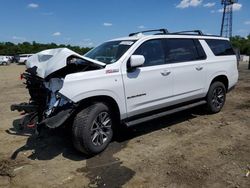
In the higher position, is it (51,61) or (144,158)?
(51,61)

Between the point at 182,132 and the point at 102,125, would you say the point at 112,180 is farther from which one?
the point at 182,132

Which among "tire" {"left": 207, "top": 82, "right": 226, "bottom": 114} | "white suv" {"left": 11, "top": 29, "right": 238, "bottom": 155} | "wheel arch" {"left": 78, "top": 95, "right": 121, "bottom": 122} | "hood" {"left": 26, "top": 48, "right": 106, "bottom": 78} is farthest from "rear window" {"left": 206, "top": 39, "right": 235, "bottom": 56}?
"hood" {"left": 26, "top": 48, "right": 106, "bottom": 78}

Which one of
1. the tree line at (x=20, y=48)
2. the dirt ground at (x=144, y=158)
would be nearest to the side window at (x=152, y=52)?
the dirt ground at (x=144, y=158)

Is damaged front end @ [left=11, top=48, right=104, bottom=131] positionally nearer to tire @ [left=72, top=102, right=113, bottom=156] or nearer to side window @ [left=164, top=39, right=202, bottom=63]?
tire @ [left=72, top=102, right=113, bottom=156]

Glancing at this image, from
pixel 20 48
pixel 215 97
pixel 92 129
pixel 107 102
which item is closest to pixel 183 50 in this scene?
pixel 215 97

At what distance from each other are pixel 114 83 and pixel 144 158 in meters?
1.33

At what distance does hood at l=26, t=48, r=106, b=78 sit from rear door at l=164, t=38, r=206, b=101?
1743 millimetres

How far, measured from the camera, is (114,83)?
17.1ft

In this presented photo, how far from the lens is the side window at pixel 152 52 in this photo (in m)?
5.78

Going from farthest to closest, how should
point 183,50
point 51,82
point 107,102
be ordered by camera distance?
point 183,50 < point 107,102 < point 51,82

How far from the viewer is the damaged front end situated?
15.6 ft

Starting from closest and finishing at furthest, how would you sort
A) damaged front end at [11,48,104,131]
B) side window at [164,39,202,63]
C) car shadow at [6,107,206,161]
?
1. damaged front end at [11,48,104,131]
2. car shadow at [6,107,206,161]
3. side window at [164,39,202,63]

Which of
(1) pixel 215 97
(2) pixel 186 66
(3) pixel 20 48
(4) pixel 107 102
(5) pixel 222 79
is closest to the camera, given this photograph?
(4) pixel 107 102

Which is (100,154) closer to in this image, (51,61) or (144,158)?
(144,158)
